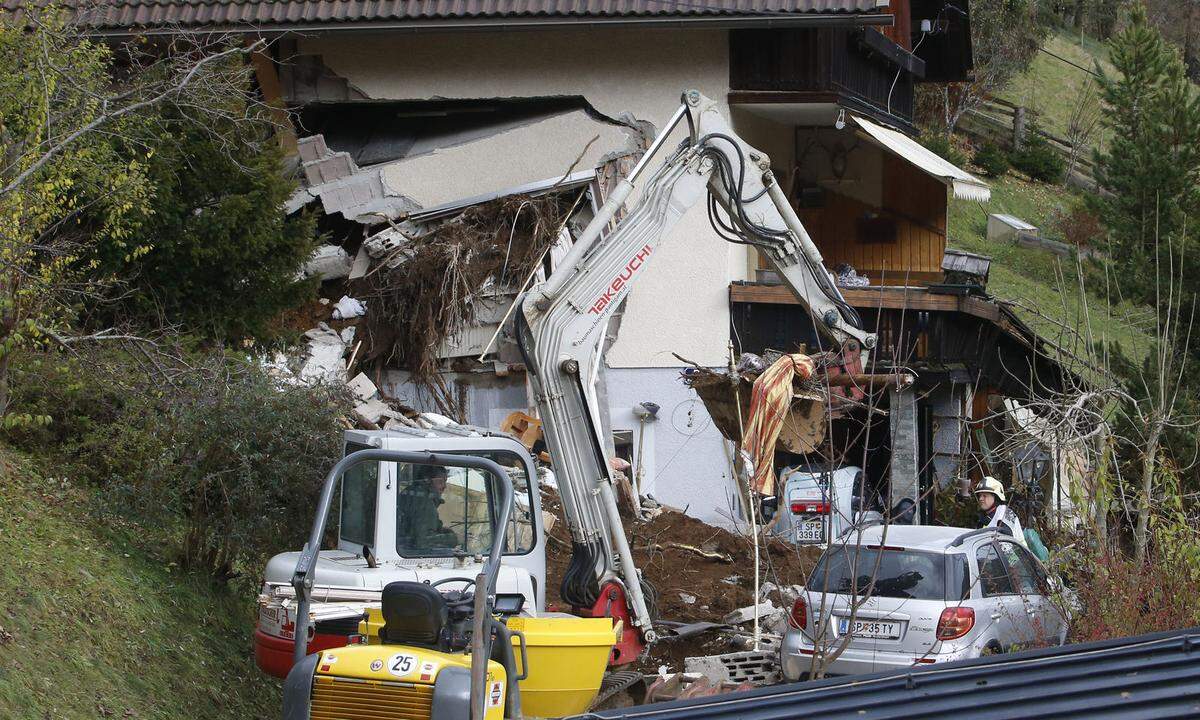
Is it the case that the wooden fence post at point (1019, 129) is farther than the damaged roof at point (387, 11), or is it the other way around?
the wooden fence post at point (1019, 129)

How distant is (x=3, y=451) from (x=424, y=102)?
877cm

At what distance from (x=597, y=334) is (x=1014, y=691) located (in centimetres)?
577

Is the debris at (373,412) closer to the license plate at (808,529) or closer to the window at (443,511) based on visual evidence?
the license plate at (808,529)

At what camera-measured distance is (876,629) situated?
10.6 m

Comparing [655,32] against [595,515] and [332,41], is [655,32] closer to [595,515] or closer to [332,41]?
[332,41]

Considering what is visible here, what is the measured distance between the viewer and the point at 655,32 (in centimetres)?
1786

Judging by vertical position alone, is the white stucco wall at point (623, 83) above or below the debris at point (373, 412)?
above

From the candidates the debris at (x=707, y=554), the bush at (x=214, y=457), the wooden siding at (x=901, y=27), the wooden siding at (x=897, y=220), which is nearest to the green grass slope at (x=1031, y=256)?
the wooden siding at (x=897, y=220)

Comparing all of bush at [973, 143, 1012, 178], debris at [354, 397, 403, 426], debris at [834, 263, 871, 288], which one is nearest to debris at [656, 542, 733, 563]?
debris at [354, 397, 403, 426]

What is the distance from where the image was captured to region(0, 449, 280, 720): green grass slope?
8172 mm

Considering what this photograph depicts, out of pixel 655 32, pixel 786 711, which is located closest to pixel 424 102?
pixel 655 32

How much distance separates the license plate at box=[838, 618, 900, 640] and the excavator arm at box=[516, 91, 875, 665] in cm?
158

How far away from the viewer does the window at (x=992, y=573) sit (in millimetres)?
10844

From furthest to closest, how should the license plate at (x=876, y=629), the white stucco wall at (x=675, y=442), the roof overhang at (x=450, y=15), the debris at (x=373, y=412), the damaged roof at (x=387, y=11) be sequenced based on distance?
1. the white stucco wall at (x=675, y=442)
2. the damaged roof at (x=387, y=11)
3. the roof overhang at (x=450, y=15)
4. the debris at (x=373, y=412)
5. the license plate at (x=876, y=629)
